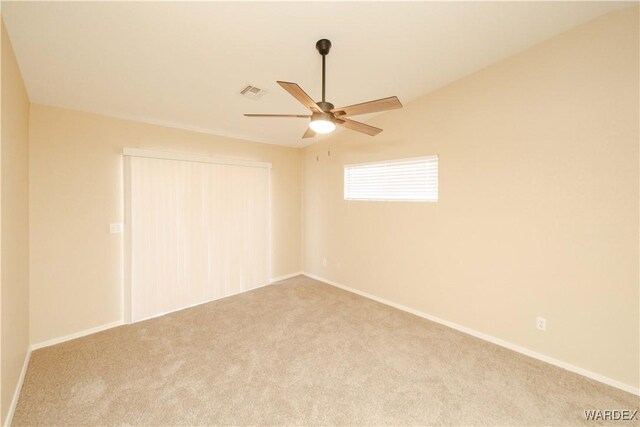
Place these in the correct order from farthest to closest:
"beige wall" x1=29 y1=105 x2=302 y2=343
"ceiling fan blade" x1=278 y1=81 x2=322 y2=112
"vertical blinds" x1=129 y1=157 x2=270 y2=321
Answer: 1. "vertical blinds" x1=129 y1=157 x2=270 y2=321
2. "beige wall" x1=29 y1=105 x2=302 y2=343
3. "ceiling fan blade" x1=278 y1=81 x2=322 y2=112

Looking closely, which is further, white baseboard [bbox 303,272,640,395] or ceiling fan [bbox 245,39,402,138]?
white baseboard [bbox 303,272,640,395]

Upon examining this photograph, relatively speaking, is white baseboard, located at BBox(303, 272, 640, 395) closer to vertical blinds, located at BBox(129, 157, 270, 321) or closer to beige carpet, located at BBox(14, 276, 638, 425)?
beige carpet, located at BBox(14, 276, 638, 425)

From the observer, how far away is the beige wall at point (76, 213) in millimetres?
2689

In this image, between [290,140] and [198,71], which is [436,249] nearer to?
[290,140]

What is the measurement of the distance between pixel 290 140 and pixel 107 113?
8.27 feet

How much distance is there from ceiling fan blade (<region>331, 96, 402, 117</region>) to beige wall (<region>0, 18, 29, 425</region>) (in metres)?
2.22

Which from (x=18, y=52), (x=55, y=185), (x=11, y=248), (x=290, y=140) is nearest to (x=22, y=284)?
(x=11, y=248)

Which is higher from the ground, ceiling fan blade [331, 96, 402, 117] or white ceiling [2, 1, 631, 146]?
white ceiling [2, 1, 631, 146]

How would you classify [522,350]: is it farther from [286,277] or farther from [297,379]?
[286,277]

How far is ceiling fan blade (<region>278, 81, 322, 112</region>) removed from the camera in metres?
1.70

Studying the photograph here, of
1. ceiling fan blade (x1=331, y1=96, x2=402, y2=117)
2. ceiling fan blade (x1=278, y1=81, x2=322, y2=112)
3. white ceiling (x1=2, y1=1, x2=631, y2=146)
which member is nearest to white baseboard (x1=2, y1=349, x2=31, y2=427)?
white ceiling (x1=2, y1=1, x2=631, y2=146)

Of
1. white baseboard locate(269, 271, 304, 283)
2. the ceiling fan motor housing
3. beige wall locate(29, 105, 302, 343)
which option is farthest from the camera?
white baseboard locate(269, 271, 304, 283)

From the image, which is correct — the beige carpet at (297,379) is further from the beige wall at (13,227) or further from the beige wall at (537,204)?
the beige wall at (537,204)

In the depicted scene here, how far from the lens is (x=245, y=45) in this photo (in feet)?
7.12
